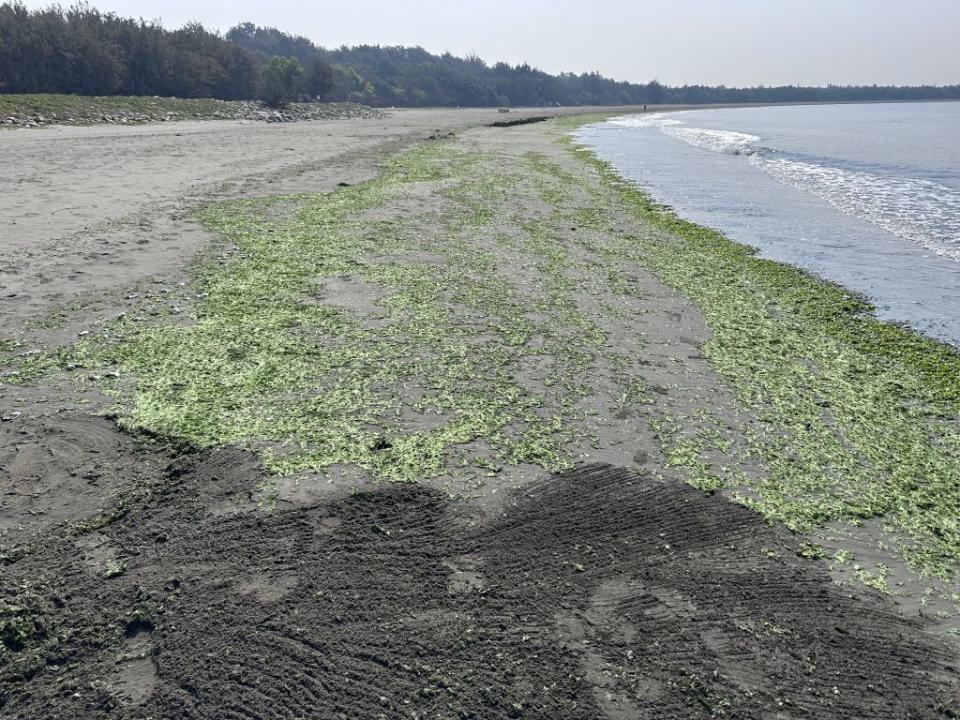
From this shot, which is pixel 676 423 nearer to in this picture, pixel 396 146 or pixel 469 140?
pixel 396 146

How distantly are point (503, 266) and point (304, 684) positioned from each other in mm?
6103

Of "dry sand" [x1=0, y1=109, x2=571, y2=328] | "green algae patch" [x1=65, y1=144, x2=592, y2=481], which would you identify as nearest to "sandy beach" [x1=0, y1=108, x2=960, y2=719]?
"green algae patch" [x1=65, y1=144, x2=592, y2=481]

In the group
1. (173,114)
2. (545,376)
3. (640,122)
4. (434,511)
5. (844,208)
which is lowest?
(434,511)

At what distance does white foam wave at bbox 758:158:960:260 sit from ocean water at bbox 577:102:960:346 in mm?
26

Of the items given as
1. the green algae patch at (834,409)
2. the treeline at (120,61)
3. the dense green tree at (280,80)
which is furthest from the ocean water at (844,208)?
the dense green tree at (280,80)

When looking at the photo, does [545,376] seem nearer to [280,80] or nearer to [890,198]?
[890,198]

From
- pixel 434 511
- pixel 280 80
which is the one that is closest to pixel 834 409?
pixel 434 511

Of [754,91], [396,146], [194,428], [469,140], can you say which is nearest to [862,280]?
[194,428]

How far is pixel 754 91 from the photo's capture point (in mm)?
184125

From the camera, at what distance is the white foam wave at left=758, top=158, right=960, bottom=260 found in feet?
37.1

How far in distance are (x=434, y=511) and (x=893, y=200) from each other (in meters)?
16.5

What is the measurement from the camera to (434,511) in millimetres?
3090

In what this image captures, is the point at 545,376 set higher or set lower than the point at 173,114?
lower

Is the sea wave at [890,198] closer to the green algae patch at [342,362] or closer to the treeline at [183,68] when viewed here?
the green algae patch at [342,362]
